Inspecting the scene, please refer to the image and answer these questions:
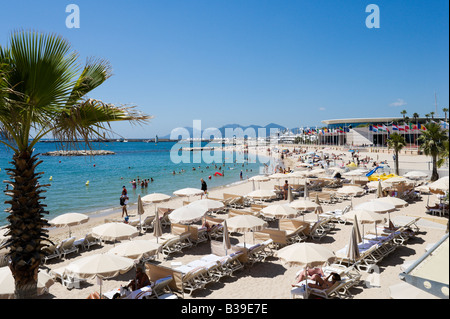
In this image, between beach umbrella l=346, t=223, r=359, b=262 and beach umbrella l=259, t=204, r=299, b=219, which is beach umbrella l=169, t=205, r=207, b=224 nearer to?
beach umbrella l=259, t=204, r=299, b=219

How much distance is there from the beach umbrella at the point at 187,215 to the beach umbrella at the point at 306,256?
4034 millimetres

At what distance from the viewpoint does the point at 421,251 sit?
30.0ft

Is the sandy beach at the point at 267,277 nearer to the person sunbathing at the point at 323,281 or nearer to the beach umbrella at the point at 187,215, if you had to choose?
the person sunbathing at the point at 323,281

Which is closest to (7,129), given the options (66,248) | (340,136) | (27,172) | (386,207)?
(27,172)

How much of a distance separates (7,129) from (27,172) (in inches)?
23.7

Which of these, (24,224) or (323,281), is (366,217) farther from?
(24,224)

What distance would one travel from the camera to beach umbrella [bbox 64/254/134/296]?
6.24 m

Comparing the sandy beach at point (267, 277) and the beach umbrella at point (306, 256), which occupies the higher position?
the beach umbrella at point (306, 256)

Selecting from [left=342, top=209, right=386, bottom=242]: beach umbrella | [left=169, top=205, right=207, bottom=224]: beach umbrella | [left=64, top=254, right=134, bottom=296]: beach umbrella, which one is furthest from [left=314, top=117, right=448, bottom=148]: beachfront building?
[left=64, top=254, right=134, bottom=296]: beach umbrella

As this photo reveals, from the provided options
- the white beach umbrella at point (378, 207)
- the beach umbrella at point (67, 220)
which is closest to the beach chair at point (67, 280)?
the beach umbrella at point (67, 220)

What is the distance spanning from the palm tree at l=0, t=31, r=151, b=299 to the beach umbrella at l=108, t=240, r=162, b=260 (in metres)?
3.25

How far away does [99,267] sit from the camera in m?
6.32

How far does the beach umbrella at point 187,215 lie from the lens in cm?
Answer: 1010

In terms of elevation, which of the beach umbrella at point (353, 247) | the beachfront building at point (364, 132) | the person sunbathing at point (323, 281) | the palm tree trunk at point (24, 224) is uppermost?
the beachfront building at point (364, 132)
